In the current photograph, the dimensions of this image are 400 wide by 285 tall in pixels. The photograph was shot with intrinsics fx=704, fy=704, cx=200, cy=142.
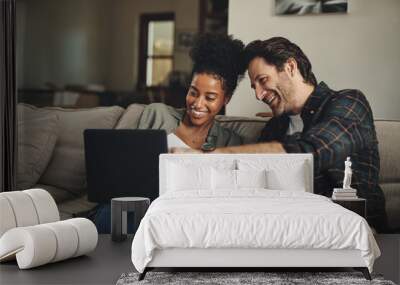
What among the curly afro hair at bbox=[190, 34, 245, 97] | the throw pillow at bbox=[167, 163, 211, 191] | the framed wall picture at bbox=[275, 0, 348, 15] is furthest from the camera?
the curly afro hair at bbox=[190, 34, 245, 97]

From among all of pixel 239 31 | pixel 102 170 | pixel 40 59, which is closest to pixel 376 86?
pixel 239 31

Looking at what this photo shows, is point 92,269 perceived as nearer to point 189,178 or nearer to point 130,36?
point 189,178

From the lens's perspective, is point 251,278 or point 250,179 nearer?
point 251,278

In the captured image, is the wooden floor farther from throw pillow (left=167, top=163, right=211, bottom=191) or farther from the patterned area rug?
throw pillow (left=167, top=163, right=211, bottom=191)

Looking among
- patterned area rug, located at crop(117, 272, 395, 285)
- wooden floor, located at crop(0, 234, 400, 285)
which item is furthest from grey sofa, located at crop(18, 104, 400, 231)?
patterned area rug, located at crop(117, 272, 395, 285)

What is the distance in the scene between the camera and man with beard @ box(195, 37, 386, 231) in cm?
719

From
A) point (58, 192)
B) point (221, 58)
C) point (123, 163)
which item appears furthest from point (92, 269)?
point (221, 58)

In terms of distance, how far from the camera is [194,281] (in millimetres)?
4895

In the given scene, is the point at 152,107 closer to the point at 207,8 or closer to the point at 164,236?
the point at 207,8

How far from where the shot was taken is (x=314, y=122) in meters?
7.23

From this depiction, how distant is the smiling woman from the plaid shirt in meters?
0.58

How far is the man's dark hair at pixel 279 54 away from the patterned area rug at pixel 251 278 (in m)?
2.64

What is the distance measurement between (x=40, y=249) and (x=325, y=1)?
3869 mm

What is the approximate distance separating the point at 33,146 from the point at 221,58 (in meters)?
2.19
